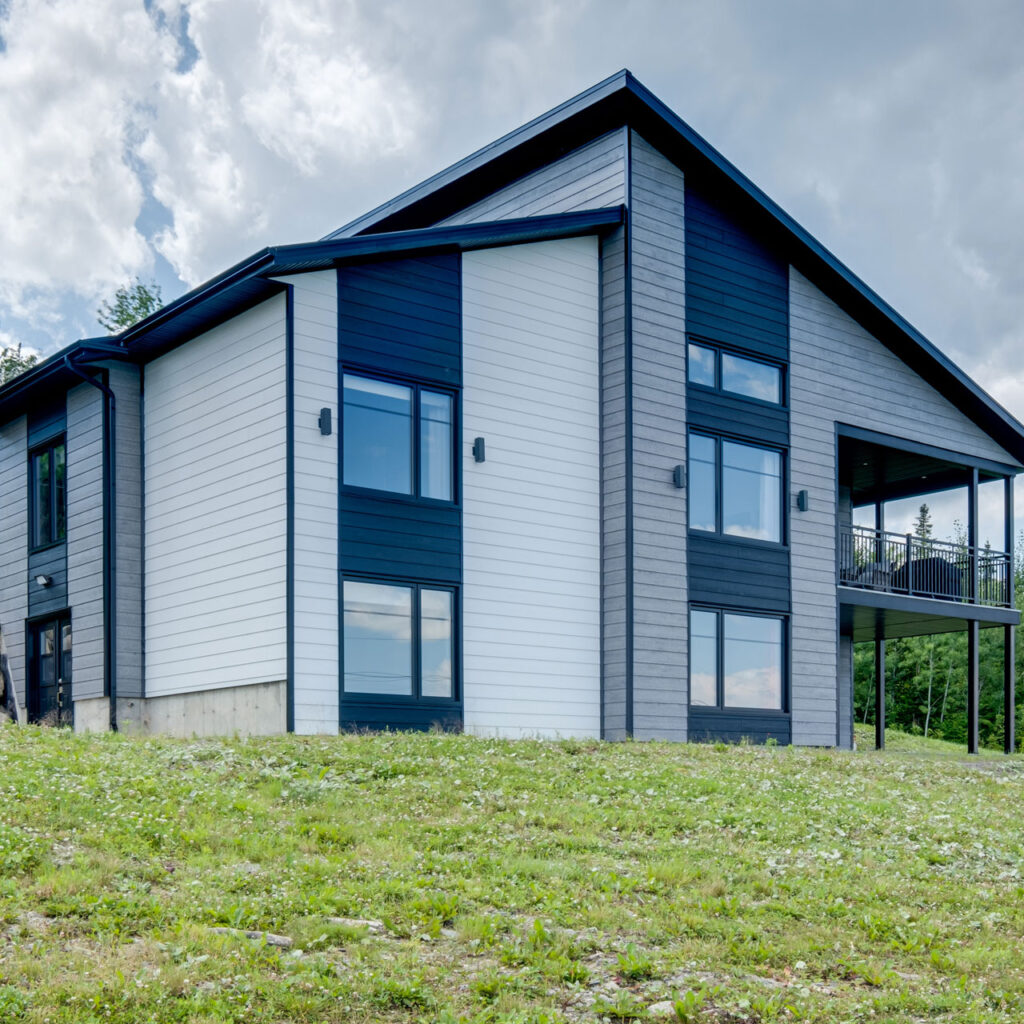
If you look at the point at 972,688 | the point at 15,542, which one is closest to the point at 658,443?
the point at 972,688

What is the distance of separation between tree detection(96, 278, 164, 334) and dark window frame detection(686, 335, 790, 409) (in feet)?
79.8

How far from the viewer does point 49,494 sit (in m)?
19.1

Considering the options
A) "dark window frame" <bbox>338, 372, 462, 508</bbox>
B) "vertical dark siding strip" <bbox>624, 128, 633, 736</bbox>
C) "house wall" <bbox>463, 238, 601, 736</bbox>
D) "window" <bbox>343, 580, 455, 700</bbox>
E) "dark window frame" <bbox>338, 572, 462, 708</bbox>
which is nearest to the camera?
"dark window frame" <bbox>338, 572, 462, 708</bbox>

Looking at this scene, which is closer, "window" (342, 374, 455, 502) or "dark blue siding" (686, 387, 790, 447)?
"window" (342, 374, 455, 502)

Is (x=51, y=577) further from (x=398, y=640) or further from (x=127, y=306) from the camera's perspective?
(x=127, y=306)

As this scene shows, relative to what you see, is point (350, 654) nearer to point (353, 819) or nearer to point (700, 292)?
point (353, 819)

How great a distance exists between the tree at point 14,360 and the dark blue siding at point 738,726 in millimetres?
29546

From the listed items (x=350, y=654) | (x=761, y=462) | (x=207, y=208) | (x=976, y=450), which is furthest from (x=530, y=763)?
(x=207, y=208)

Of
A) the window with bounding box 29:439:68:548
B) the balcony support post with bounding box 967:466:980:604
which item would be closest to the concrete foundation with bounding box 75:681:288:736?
the window with bounding box 29:439:68:548

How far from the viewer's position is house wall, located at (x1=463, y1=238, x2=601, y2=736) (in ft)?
51.0

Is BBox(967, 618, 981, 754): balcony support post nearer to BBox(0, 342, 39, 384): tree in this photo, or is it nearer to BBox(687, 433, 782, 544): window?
BBox(687, 433, 782, 544): window

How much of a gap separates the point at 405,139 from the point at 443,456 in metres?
14.2

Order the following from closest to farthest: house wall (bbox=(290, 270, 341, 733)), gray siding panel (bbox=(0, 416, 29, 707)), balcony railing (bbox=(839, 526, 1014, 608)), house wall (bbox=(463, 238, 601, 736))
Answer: house wall (bbox=(290, 270, 341, 733))
house wall (bbox=(463, 238, 601, 736))
gray siding panel (bbox=(0, 416, 29, 707))
balcony railing (bbox=(839, 526, 1014, 608))

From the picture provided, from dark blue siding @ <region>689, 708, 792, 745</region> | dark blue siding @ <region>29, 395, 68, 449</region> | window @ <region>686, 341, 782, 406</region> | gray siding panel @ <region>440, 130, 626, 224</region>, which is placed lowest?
dark blue siding @ <region>689, 708, 792, 745</region>
